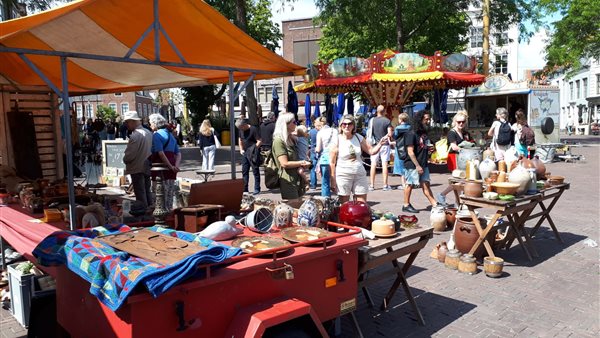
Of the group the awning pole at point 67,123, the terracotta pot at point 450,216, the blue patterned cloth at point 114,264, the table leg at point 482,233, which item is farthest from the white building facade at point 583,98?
the blue patterned cloth at point 114,264

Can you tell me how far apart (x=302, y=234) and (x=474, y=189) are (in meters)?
2.95

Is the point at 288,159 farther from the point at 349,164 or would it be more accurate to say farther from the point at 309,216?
the point at 309,216

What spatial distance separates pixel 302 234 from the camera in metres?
3.36

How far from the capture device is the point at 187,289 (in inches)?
95.4

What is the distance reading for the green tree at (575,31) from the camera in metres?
22.4

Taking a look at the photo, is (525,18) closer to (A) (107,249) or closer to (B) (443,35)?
(B) (443,35)

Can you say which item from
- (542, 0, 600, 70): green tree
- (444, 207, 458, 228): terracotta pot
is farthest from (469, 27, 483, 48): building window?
(444, 207, 458, 228): terracotta pot

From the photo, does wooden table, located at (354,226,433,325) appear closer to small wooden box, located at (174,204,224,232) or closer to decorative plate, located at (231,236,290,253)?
decorative plate, located at (231,236,290,253)

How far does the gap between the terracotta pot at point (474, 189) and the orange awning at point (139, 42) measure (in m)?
2.43

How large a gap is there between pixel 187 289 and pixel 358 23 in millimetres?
23075

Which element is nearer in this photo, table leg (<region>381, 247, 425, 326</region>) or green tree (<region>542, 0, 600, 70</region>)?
table leg (<region>381, 247, 425, 326</region>)

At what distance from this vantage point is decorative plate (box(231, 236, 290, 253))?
301 cm

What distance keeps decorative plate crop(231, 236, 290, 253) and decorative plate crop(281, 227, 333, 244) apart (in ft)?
0.19

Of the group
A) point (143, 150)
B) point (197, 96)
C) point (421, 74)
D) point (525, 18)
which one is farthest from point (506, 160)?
point (197, 96)
